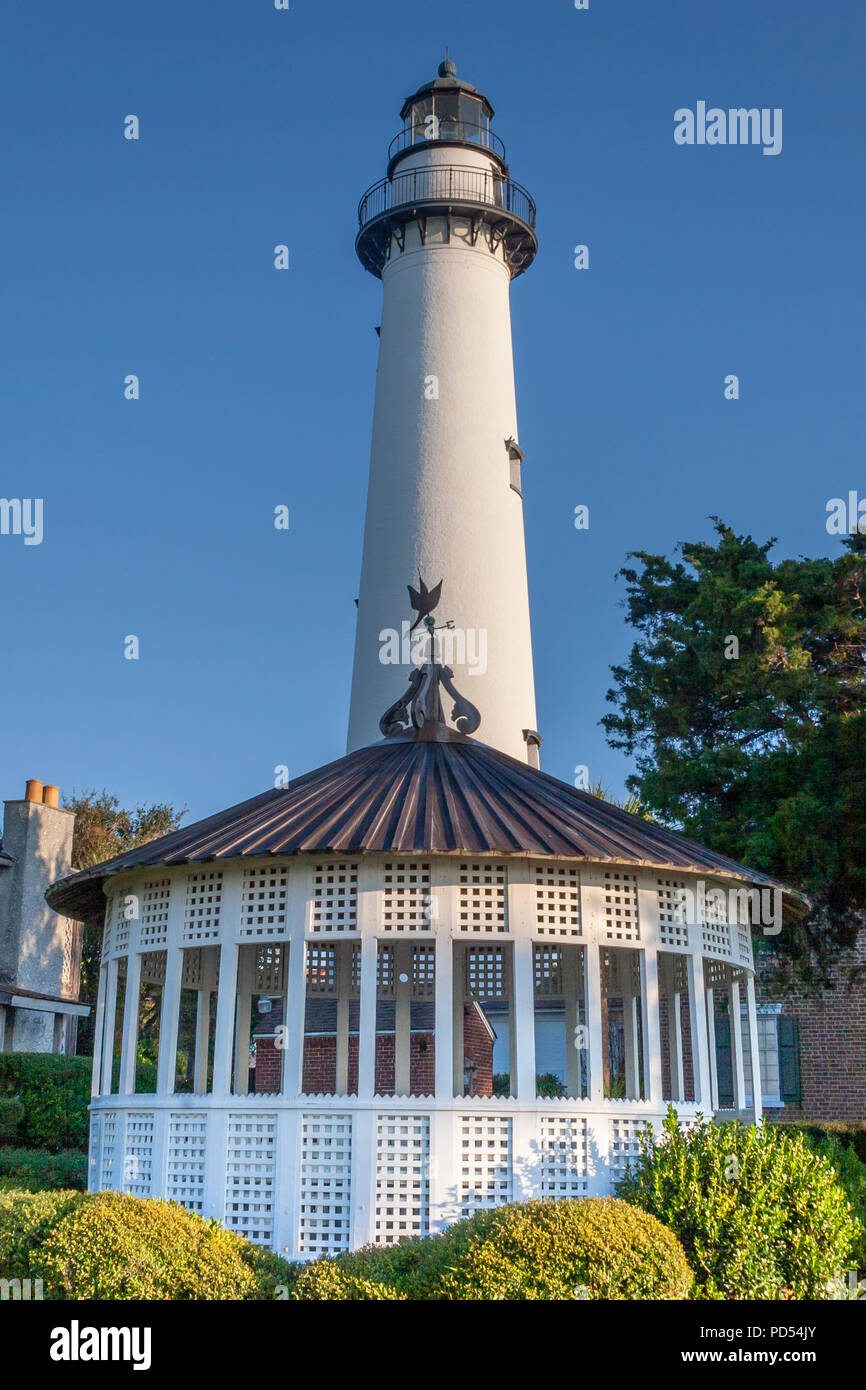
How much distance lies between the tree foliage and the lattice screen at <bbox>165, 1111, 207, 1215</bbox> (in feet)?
38.6

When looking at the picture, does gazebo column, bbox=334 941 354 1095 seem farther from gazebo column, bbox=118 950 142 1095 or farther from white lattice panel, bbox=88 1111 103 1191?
gazebo column, bbox=118 950 142 1095

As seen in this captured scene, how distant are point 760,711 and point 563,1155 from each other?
1449cm

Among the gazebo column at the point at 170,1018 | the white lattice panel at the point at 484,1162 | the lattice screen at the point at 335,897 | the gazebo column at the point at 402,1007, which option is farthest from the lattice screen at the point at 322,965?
the white lattice panel at the point at 484,1162

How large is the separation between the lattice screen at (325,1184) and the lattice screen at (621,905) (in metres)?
3.42

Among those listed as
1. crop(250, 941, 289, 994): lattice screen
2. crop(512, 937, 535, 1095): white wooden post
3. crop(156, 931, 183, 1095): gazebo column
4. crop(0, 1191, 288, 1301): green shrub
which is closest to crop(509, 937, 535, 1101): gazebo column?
crop(512, 937, 535, 1095): white wooden post

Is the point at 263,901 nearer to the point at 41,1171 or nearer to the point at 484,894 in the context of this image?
the point at 484,894

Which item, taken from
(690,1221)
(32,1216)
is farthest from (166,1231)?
(690,1221)

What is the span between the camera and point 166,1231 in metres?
12.1

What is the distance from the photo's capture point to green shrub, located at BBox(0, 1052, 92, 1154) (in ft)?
84.7

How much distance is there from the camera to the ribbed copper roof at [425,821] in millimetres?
14109

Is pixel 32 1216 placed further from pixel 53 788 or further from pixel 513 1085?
pixel 53 788

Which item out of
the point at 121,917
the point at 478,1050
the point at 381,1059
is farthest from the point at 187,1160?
the point at 478,1050
